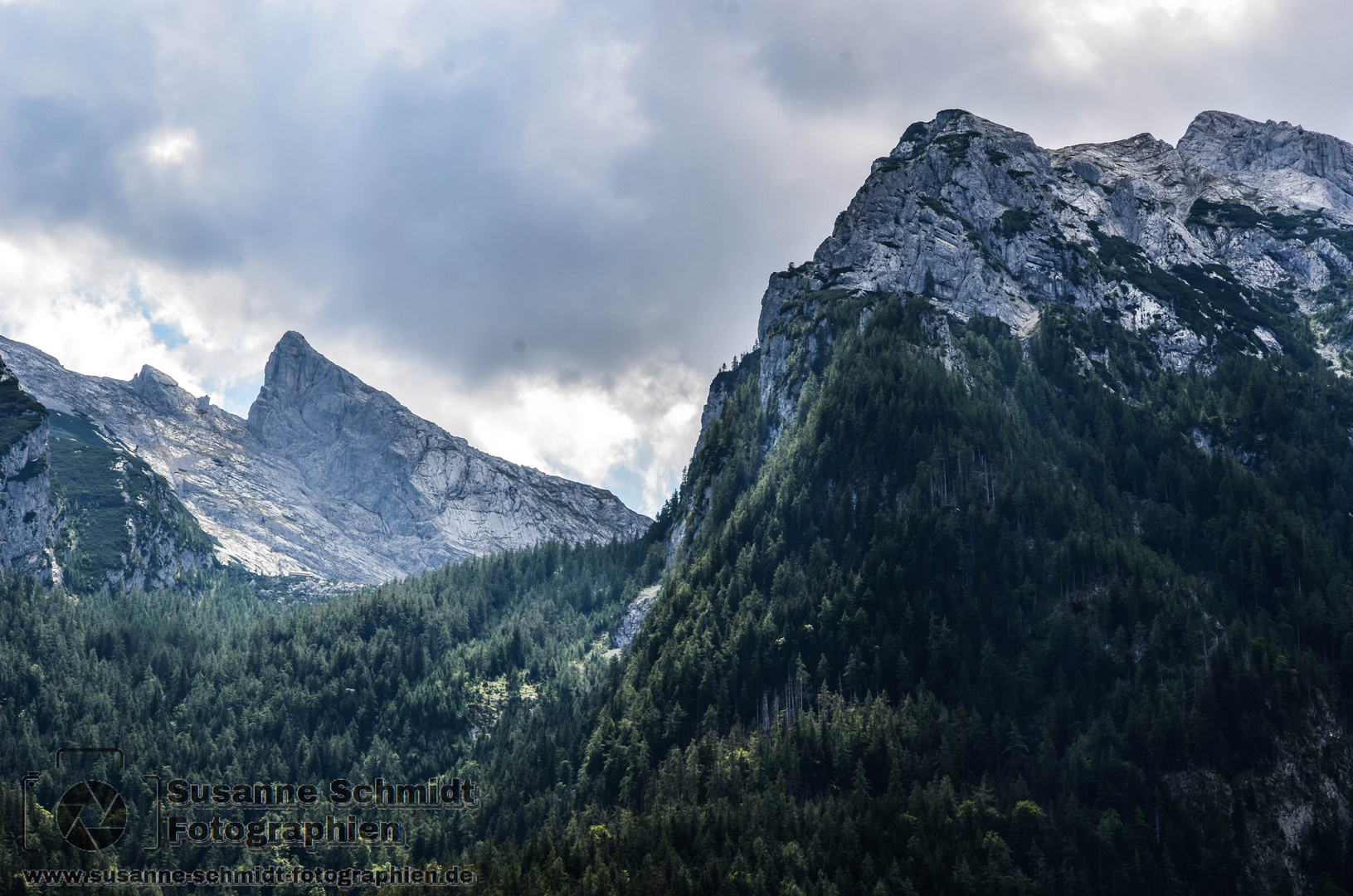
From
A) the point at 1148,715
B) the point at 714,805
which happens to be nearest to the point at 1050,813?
the point at 1148,715

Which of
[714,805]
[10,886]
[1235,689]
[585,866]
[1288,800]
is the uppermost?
[1235,689]

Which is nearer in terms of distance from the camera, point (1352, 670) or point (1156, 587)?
point (1352, 670)

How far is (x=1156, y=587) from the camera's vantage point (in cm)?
19950

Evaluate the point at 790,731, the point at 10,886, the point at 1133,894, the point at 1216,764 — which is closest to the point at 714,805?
the point at 790,731

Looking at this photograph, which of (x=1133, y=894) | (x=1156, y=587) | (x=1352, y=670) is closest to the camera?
(x=1133, y=894)

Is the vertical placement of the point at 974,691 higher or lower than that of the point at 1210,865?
higher

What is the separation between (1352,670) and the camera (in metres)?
185

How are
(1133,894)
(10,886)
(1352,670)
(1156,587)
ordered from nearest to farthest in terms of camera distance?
(1133,894), (10,886), (1352,670), (1156,587)

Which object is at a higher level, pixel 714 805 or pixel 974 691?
pixel 974 691

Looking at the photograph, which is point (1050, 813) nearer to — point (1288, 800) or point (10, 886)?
point (1288, 800)

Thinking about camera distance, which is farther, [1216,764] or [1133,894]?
[1216,764]

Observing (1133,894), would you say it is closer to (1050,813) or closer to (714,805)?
(1050,813)

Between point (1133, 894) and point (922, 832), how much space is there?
30.3 metres

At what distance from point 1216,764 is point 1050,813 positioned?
2918cm
